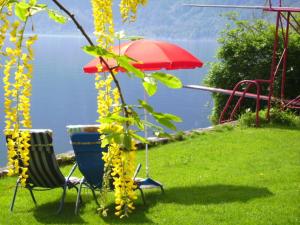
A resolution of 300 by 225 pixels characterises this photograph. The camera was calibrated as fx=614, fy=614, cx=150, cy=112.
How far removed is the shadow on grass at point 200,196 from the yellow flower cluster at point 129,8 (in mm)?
3455

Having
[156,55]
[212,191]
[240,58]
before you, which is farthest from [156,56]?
[240,58]

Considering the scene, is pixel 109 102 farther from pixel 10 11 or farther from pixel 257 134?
pixel 257 134

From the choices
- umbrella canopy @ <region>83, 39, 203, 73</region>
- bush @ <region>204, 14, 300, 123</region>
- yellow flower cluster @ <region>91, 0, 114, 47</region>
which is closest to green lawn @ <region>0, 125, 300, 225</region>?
umbrella canopy @ <region>83, 39, 203, 73</region>

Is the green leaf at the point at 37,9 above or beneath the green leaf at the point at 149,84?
above

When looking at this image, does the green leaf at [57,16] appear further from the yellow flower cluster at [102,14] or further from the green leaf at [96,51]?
the yellow flower cluster at [102,14]

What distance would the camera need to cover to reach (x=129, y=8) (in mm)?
2373

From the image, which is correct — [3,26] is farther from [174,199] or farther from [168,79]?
[174,199]

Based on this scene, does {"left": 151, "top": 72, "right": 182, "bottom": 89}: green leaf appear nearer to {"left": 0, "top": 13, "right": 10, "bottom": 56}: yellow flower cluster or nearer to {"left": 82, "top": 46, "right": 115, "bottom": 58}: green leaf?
{"left": 82, "top": 46, "right": 115, "bottom": 58}: green leaf

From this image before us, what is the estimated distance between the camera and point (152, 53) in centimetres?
698

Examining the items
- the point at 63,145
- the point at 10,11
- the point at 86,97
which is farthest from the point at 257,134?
the point at 86,97

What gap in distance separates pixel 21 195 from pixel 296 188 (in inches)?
118

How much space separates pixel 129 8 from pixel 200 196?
420 cm

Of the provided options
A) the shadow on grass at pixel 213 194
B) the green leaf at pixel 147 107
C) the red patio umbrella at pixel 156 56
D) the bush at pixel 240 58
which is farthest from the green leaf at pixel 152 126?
the bush at pixel 240 58

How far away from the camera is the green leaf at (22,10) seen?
56.3 inches
